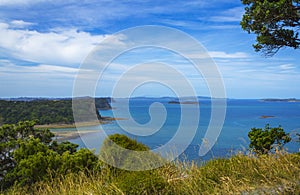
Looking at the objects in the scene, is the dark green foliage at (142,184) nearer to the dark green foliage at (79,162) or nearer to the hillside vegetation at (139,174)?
the hillside vegetation at (139,174)

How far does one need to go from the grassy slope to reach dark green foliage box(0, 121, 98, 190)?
0.82 meters

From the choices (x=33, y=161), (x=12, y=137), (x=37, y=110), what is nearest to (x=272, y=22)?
(x=33, y=161)

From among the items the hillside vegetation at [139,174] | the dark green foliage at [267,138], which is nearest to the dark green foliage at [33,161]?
the hillside vegetation at [139,174]

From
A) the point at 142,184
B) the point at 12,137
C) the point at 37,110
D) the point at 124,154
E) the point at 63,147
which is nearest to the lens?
the point at 142,184

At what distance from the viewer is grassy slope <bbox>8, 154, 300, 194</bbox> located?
4.05 meters

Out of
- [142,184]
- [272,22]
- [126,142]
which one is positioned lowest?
[142,184]

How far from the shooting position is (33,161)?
6449mm

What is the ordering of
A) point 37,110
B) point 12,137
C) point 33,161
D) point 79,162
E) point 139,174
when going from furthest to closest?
point 37,110 → point 12,137 → point 79,162 → point 33,161 → point 139,174

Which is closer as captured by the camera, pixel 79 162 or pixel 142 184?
pixel 142 184

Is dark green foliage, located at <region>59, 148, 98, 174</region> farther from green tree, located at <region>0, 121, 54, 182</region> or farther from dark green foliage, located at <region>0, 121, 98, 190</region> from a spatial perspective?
green tree, located at <region>0, 121, 54, 182</region>

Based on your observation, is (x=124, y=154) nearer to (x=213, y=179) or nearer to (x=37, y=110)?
(x=213, y=179)

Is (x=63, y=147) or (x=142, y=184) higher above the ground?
(x=142, y=184)

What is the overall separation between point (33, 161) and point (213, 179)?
12.7 ft

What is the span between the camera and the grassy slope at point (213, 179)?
4055 mm
